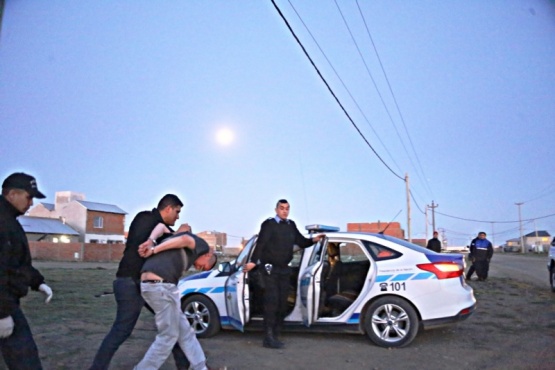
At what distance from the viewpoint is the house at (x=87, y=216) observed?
198ft

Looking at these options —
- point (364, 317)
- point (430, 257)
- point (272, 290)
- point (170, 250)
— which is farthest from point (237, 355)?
point (430, 257)

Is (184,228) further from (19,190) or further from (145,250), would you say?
(19,190)

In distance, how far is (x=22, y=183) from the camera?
4.01 meters

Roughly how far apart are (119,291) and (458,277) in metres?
4.39

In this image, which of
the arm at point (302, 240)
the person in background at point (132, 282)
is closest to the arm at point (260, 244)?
the arm at point (302, 240)

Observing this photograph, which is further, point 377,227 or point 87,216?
point 87,216

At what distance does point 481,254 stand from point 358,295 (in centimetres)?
1130

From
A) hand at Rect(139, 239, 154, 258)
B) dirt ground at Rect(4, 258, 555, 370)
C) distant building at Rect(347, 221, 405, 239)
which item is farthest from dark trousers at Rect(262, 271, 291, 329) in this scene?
distant building at Rect(347, 221, 405, 239)

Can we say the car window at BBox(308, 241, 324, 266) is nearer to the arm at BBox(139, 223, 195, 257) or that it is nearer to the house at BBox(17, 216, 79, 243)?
the arm at BBox(139, 223, 195, 257)

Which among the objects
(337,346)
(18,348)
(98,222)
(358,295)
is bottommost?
(337,346)

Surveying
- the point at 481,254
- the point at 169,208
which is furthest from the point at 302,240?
the point at 481,254

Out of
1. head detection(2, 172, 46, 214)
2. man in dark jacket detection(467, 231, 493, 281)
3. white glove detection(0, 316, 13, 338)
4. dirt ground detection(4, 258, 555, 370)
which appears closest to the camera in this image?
white glove detection(0, 316, 13, 338)

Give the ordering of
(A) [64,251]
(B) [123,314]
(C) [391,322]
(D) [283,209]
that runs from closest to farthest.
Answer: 1. (B) [123,314]
2. (C) [391,322]
3. (D) [283,209]
4. (A) [64,251]

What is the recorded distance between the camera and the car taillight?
670cm
